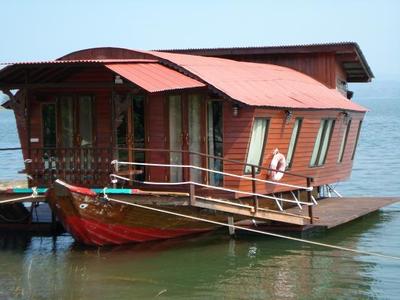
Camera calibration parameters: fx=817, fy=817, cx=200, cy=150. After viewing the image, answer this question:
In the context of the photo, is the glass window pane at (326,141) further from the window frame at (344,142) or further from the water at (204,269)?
the water at (204,269)

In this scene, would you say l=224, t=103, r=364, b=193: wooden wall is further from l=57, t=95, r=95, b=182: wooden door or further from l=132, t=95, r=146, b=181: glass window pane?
l=57, t=95, r=95, b=182: wooden door

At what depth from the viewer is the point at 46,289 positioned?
13.7m

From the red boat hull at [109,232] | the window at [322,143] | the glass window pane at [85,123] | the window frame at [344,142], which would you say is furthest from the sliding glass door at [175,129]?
the window frame at [344,142]

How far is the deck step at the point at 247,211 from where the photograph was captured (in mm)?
15203

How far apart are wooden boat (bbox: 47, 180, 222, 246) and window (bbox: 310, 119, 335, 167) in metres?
4.13

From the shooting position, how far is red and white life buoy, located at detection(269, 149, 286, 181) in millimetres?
17469

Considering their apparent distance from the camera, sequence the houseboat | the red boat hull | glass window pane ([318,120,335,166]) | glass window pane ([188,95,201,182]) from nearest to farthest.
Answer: the houseboat → the red boat hull → glass window pane ([188,95,201,182]) → glass window pane ([318,120,335,166])

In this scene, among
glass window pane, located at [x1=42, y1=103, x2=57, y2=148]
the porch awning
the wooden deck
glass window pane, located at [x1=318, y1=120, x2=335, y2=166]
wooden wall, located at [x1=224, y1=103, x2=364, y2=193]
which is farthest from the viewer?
glass window pane, located at [x1=318, y1=120, x2=335, y2=166]

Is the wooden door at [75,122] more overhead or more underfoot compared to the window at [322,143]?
more overhead

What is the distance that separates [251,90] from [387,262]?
15.1ft

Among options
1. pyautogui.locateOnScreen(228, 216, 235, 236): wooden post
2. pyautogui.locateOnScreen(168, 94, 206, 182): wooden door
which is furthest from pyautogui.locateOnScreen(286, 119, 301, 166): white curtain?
pyautogui.locateOnScreen(168, 94, 206, 182): wooden door

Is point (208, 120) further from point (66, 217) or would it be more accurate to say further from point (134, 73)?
point (66, 217)

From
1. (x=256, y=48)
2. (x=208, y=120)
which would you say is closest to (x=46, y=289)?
(x=208, y=120)

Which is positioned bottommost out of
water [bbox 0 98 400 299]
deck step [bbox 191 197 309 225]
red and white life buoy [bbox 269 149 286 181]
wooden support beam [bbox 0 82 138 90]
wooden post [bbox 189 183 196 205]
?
water [bbox 0 98 400 299]
